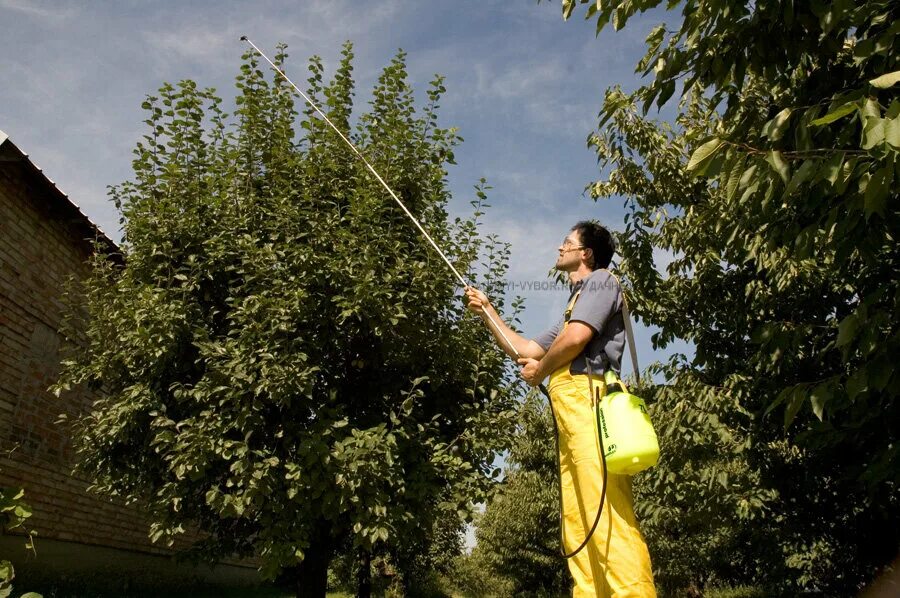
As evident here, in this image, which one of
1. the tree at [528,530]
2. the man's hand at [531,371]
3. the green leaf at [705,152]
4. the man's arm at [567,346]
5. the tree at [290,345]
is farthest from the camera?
the tree at [528,530]

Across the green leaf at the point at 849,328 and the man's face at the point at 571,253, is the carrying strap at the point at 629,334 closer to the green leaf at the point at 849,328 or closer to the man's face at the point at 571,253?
the man's face at the point at 571,253

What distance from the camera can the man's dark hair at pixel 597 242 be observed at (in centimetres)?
436

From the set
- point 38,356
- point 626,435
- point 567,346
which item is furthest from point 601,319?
point 38,356

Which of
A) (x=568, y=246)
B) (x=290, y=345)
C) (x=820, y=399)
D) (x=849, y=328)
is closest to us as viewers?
(x=849, y=328)

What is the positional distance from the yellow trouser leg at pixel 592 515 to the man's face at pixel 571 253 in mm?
911

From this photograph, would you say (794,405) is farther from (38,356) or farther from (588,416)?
(38,356)

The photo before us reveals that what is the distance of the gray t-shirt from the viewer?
3.73 meters

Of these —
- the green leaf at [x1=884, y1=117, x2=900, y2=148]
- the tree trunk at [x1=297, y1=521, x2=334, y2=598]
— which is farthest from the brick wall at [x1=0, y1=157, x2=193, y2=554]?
the green leaf at [x1=884, y1=117, x2=900, y2=148]

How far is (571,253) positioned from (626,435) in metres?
1.51

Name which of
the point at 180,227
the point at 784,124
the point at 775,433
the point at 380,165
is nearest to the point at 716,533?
the point at 775,433

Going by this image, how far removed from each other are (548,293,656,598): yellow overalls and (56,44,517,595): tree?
179 inches

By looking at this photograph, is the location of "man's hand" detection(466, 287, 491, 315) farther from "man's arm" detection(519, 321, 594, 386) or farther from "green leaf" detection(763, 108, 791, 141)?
"green leaf" detection(763, 108, 791, 141)

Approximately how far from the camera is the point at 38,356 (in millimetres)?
11594

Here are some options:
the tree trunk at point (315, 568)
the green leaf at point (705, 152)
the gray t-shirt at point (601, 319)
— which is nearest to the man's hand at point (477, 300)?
the gray t-shirt at point (601, 319)
